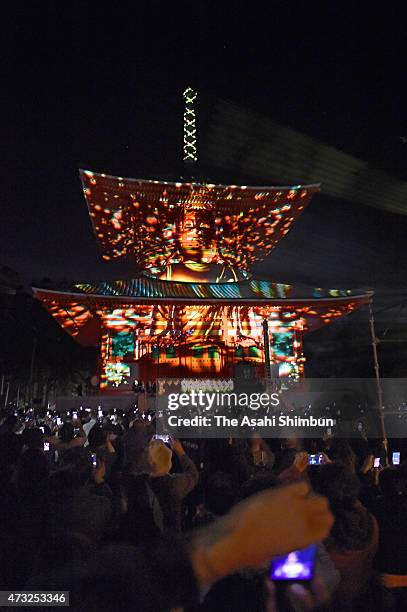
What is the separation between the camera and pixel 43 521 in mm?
2816

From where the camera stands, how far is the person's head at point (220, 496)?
326 centimetres

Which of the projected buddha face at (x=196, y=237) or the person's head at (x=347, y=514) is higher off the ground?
the projected buddha face at (x=196, y=237)

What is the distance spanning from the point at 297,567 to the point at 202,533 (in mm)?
1522

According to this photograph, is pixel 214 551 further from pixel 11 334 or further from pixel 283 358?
pixel 11 334

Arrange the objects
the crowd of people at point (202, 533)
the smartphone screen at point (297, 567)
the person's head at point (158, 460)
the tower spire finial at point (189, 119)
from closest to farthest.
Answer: the crowd of people at point (202, 533) < the smartphone screen at point (297, 567) < the person's head at point (158, 460) < the tower spire finial at point (189, 119)

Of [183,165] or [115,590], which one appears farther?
[183,165]

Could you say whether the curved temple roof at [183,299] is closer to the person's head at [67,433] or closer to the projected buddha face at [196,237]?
the projected buddha face at [196,237]

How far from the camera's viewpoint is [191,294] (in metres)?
19.8

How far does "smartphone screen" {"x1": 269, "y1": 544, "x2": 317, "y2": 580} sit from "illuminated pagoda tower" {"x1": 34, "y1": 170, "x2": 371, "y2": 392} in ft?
54.4

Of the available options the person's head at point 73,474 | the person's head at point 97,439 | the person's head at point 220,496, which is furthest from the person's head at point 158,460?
the person's head at point 97,439

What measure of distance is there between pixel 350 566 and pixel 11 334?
38637 millimetres

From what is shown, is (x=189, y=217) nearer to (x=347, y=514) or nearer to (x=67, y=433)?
(x=67, y=433)

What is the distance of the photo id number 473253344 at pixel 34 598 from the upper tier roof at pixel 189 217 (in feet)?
62.1

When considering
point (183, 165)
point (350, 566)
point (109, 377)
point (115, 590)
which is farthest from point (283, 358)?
point (115, 590)
